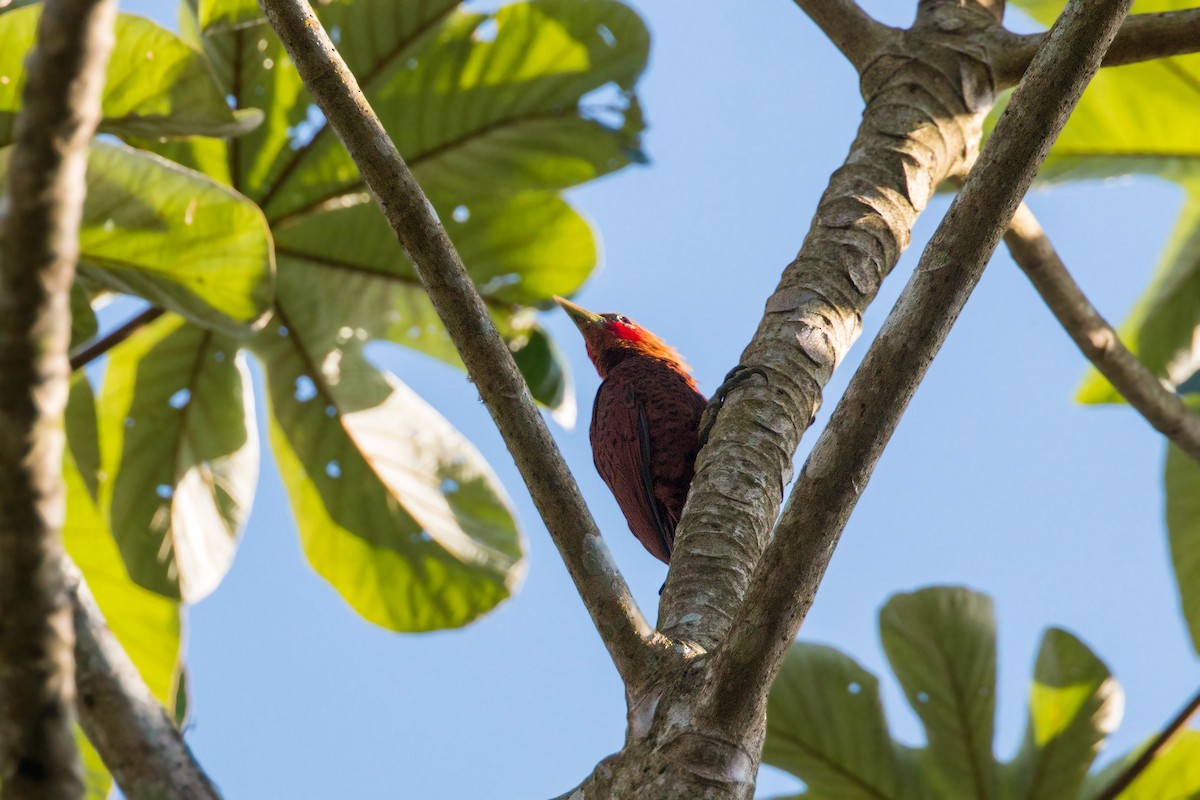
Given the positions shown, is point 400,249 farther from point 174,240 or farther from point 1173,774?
point 1173,774

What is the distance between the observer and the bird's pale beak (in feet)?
12.3

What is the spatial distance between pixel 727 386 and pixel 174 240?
5.40 ft

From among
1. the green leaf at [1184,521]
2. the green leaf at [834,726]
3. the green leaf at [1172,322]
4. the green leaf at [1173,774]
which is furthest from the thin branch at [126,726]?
the green leaf at [1172,322]

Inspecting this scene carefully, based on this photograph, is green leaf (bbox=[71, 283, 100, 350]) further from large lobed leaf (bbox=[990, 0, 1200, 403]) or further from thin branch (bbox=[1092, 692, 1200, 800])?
thin branch (bbox=[1092, 692, 1200, 800])

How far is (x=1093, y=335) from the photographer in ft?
10.7

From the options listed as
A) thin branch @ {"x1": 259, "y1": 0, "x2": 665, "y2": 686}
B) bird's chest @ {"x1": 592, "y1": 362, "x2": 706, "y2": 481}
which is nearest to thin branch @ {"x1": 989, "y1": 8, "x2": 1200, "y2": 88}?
bird's chest @ {"x1": 592, "y1": 362, "x2": 706, "y2": 481}

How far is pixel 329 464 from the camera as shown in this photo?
12.6 feet

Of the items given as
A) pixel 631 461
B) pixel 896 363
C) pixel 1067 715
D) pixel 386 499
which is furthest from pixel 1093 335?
pixel 386 499

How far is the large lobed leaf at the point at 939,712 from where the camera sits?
356cm

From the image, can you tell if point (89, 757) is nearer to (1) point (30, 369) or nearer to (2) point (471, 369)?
(2) point (471, 369)

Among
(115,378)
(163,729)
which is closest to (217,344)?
(115,378)

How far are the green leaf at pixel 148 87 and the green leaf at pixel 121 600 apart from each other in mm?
1324

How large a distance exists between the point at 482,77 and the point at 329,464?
1.41 metres

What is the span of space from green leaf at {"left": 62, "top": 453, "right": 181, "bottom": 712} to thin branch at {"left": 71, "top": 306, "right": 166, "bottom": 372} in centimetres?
49
